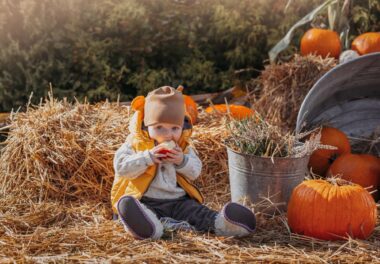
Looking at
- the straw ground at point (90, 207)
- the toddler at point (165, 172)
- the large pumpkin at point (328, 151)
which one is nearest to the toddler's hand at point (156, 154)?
the toddler at point (165, 172)

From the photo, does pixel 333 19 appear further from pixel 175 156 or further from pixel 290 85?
pixel 175 156

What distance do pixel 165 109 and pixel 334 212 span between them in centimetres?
104

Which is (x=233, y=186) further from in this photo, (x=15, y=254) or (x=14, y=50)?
(x=14, y=50)

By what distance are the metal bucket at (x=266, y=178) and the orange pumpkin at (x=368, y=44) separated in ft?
8.28

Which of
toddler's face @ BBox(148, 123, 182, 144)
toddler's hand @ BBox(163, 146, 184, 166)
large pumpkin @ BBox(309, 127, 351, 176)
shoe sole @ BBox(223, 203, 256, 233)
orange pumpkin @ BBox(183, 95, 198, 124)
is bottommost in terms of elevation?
large pumpkin @ BBox(309, 127, 351, 176)

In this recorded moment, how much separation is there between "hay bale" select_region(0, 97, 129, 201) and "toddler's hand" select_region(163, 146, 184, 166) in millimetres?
802

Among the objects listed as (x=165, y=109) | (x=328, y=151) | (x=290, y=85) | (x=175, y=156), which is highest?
(x=165, y=109)

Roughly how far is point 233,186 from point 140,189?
65 cm

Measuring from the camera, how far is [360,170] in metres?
A: 4.24

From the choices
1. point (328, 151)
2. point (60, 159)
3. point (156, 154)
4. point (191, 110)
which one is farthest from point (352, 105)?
point (60, 159)

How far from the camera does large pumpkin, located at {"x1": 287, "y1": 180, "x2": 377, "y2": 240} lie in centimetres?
337

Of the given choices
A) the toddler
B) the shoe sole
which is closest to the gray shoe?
the toddler

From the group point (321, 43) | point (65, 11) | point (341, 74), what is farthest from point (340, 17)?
point (65, 11)

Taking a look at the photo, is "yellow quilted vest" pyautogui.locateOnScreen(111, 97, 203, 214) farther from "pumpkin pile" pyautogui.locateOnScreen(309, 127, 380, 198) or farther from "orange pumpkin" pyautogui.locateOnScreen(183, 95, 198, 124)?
"orange pumpkin" pyautogui.locateOnScreen(183, 95, 198, 124)
